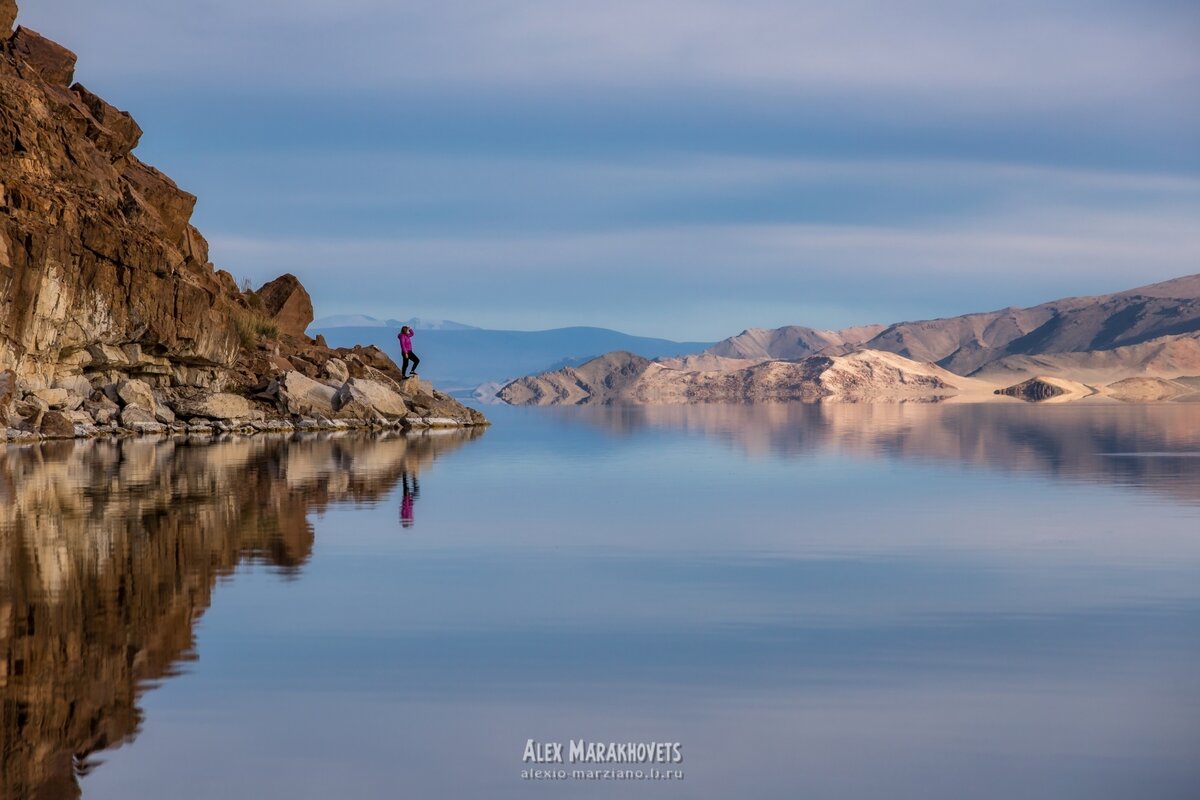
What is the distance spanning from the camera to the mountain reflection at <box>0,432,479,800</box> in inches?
235

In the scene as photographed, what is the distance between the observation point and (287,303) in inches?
1999

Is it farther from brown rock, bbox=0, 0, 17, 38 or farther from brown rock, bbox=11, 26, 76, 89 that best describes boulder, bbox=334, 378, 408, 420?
brown rock, bbox=0, 0, 17, 38

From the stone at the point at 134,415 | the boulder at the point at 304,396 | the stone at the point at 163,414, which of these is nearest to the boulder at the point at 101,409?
the stone at the point at 134,415

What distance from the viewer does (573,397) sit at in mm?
129250

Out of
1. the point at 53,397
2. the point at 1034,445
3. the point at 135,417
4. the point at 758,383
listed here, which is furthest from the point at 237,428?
the point at 758,383

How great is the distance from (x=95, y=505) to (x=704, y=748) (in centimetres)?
1140

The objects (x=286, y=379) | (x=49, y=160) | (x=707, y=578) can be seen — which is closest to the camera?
(x=707, y=578)

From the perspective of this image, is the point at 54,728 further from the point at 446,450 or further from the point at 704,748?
the point at 446,450

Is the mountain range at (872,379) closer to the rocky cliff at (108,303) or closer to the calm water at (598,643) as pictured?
the rocky cliff at (108,303)

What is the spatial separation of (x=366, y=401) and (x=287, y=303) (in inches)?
389

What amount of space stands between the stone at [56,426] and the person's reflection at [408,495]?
1289 cm

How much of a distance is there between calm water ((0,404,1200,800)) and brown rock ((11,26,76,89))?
27510 millimetres

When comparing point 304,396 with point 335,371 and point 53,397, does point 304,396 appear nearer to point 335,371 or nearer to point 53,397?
point 335,371

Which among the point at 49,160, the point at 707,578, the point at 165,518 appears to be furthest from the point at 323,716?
the point at 49,160
